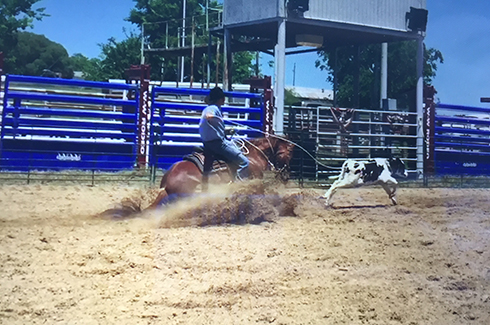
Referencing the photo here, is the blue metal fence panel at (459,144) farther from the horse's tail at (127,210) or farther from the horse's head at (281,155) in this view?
the horse's tail at (127,210)

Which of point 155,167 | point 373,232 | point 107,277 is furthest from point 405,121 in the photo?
point 107,277

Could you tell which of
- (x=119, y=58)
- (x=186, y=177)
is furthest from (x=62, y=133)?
(x=119, y=58)

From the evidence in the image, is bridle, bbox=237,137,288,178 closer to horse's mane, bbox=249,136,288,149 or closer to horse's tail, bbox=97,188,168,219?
horse's mane, bbox=249,136,288,149

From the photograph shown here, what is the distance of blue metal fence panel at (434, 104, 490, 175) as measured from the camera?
16.8 m

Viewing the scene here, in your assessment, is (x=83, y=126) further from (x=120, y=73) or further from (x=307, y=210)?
(x=120, y=73)

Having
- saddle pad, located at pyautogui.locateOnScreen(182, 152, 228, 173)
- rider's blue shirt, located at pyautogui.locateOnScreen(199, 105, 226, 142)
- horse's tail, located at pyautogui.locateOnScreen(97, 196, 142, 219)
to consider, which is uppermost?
rider's blue shirt, located at pyautogui.locateOnScreen(199, 105, 226, 142)

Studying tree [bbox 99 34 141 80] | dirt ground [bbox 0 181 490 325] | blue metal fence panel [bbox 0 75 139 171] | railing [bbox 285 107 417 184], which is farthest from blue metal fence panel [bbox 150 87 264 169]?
Answer: tree [bbox 99 34 141 80]

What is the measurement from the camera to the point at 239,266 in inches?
222

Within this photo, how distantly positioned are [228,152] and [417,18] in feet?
40.3

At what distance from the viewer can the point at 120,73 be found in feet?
119

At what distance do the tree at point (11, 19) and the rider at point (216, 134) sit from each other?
85.5 ft

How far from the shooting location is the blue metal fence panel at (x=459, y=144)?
1683 cm

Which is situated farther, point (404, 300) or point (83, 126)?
point (83, 126)

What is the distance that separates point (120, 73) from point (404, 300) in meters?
33.1
